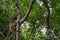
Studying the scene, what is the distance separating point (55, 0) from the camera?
4.94m

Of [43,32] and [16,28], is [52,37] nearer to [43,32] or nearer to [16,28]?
[43,32]

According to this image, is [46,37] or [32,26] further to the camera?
[32,26]

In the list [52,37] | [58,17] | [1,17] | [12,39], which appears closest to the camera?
[52,37]

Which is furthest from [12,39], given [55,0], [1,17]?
[55,0]

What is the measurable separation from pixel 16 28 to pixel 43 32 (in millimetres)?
2114

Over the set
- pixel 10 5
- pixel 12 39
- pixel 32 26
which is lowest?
pixel 12 39

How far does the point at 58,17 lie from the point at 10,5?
3.69 ft

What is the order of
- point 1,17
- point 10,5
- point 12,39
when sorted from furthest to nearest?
1. point 1,17
2. point 12,39
3. point 10,5

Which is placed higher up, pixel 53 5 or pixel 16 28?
pixel 53 5

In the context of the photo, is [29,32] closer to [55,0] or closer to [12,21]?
[55,0]

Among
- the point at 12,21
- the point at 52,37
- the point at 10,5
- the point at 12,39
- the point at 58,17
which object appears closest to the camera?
the point at 12,21

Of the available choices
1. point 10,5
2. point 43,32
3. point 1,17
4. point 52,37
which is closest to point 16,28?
point 52,37

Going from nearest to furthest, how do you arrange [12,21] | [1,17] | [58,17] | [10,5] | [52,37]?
[12,21] < [52,37] < [58,17] < [10,5] < [1,17]

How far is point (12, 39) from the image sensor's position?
6.02 metres
